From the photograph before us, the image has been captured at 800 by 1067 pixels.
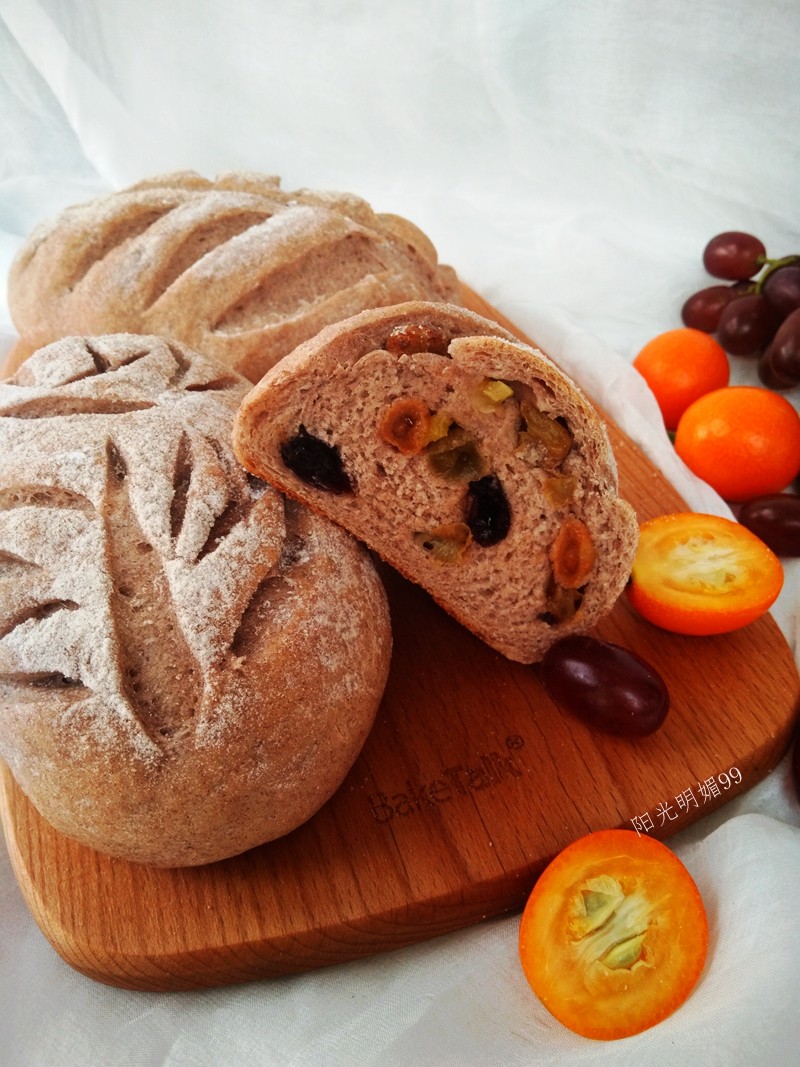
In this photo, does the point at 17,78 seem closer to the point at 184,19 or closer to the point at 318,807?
the point at 184,19

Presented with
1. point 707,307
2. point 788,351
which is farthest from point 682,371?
point 707,307

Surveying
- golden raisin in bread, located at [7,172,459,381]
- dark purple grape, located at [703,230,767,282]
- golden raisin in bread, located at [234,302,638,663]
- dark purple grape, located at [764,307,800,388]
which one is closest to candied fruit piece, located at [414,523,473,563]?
golden raisin in bread, located at [234,302,638,663]

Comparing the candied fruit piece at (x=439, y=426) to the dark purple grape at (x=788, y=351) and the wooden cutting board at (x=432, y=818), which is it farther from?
the dark purple grape at (x=788, y=351)

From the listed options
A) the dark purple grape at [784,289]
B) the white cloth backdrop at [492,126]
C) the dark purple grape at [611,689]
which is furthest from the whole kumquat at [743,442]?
the dark purple grape at [611,689]

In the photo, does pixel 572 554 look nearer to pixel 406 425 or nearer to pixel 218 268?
pixel 406 425

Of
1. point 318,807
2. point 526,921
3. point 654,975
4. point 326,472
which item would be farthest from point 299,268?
point 654,975
